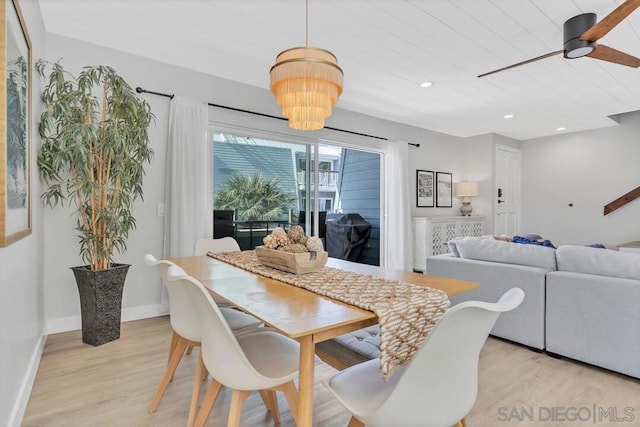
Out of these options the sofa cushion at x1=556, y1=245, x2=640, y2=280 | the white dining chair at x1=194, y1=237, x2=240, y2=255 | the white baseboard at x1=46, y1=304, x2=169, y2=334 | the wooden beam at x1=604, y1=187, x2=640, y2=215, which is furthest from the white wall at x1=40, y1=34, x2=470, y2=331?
the wooden beam at x1=604, y1=187, x2=640, y2=215

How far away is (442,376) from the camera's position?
3.22 ft

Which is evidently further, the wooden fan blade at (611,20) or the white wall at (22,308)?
the wooden fan blade at (611,20)

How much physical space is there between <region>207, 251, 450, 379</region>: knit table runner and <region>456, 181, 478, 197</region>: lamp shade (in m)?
4.92

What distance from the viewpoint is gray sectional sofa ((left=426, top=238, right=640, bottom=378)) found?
213 cm

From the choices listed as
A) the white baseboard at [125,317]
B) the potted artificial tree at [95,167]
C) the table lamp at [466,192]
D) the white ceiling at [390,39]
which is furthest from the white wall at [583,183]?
the potted artificial tree at [95,167]

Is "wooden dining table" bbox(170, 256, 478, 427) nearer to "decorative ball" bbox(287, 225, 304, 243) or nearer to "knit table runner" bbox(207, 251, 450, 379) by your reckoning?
"knit table runner" bbox(207, 251, 450, 379)

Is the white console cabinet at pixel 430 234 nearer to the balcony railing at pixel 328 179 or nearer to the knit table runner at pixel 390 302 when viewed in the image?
the balcony railing at pixel 328 179

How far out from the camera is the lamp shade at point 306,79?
5.64 ft

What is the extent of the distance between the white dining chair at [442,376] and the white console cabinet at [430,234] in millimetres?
4470

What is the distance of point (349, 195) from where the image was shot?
6.44m

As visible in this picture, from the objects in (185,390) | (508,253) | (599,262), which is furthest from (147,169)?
(599,262)

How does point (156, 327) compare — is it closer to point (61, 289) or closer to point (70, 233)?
point (61, 289)

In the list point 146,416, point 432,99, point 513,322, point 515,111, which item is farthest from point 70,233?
point 515,111

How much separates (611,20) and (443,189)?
4.22m
